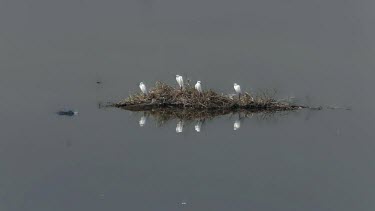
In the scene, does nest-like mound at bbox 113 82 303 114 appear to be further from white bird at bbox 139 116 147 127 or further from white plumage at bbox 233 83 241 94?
white bird at bbox 139 116 147 127

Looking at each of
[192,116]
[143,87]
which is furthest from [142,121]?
[192,116]

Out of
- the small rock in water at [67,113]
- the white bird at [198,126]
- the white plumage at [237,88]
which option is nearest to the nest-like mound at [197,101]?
the white plumage at [237,88]

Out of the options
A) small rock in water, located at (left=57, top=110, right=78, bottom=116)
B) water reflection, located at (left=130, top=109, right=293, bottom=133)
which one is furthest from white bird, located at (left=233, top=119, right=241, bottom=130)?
small rock in water, located at (left=57, top=110, right=78, bottom=116)

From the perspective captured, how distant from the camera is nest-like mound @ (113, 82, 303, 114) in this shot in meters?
21.3

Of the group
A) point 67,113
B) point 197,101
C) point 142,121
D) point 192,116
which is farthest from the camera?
point 197,101

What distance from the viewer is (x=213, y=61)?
85.6 ft

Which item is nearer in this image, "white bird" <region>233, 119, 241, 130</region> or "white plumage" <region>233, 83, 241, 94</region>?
"white bird" <region>233, 119, 241, 130</region>

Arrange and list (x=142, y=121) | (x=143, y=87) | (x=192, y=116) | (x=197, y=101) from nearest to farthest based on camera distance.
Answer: (x=142, y=121), (x=192, y=116), (x=197, y=101), (x=143, y=87)

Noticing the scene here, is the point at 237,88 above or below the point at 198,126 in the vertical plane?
above

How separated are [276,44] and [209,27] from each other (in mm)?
2794

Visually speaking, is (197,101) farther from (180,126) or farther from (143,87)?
(143,87)

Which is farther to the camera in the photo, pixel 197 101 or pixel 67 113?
pixel 197 101

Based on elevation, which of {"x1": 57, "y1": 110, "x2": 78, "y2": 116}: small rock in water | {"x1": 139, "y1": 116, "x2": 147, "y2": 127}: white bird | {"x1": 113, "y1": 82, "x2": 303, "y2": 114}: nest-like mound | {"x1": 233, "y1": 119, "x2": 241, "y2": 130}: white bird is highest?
{"x1": 113, "y1": 82, "x2": 303, "y2": 114}: nest-like mound

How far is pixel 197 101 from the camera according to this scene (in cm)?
2130
